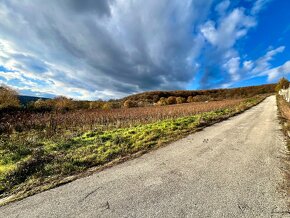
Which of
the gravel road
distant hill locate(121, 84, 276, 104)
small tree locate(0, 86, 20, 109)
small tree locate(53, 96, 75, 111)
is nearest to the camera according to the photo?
the gravel road

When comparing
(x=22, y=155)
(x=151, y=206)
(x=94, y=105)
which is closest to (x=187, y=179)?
(x=151, y=206)

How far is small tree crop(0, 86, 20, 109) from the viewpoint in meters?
20.5

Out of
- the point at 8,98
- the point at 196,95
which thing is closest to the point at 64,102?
the point at 8,98

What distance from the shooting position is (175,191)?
137 inches

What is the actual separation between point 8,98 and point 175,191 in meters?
25.6

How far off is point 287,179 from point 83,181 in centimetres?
472

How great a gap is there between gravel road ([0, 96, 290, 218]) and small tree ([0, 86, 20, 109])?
70.7ft

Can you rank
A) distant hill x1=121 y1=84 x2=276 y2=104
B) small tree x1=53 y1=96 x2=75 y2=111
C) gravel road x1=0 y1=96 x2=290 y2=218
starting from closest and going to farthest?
1. gravel road x1=0 y1=96 x2=290 y2=218
2. small tree x1=53 y1=96 x2=75 y2=111
3. distant hill x1=121 y1=84 x2=276 y2=104

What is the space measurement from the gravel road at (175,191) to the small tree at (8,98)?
2154 cm

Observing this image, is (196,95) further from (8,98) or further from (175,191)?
(175,191)

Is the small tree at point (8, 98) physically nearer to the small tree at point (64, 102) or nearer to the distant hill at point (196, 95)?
the small tree at point (64, 102)

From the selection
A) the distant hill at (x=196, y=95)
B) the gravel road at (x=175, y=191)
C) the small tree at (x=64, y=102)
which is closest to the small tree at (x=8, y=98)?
the small tree at (x=64, y=102)

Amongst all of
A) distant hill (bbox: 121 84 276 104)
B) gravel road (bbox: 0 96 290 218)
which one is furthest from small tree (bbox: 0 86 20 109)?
distant hill (bbox: 121 84 276 104)

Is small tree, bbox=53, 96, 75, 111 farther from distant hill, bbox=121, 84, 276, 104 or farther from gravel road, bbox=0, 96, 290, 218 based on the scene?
distant hill, bbox=121, 84, 276, 104
